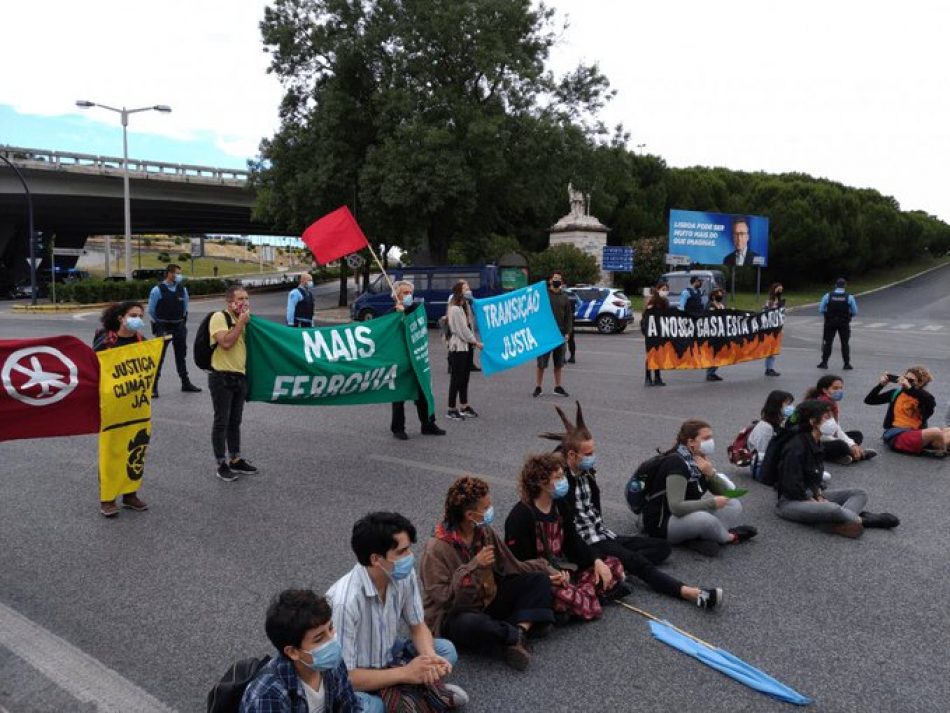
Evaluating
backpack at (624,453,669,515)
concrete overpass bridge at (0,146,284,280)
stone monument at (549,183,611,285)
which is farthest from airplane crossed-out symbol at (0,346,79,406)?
stone monument at (549,183,611,285)

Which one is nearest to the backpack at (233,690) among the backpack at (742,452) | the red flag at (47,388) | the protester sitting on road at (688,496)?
the protester sitting on road at (688,496)

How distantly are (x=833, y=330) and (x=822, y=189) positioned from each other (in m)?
46.4

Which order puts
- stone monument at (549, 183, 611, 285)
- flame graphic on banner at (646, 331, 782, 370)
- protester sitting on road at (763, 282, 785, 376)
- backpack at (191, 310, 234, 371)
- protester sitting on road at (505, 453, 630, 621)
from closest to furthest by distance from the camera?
protester sitting on road at (505, 453, 630, 621) < backpack at (191, 310, 234, 371) < flame graphic on banner at (646, 331, 782, 370) < protester sitting on road at (763, 282, 785, 376) < stone monument at (549, 183, 611, 285)

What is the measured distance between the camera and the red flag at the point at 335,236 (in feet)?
32.4

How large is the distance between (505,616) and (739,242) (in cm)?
4004

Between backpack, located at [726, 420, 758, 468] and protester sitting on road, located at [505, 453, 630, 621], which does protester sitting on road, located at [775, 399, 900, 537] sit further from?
protester sitting on road, located at [505, 453, 630, 621]

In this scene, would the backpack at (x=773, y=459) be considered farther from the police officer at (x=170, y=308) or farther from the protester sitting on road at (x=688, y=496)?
the police officer at (x=170, y=308)

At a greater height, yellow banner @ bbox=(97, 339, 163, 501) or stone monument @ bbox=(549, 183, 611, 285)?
stone monument @ bbox=(549, 183, 611, 285)

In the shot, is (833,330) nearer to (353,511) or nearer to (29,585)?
(353,511)

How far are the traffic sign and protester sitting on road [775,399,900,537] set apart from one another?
3483 cm

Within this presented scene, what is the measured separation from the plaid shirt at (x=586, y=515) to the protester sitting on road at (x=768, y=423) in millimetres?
2594

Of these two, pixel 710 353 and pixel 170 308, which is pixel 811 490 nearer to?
pixel 710 353

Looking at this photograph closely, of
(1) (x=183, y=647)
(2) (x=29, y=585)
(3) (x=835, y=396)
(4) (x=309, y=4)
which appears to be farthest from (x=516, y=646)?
(4) (x=309, y=4)

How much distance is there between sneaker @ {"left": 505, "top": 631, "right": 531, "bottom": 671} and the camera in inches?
158
